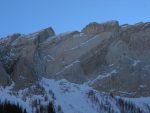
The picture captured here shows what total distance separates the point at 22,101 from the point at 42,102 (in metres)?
7.44

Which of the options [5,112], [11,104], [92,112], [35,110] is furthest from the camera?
[92,112]

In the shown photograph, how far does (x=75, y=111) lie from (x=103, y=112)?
10.6 metres

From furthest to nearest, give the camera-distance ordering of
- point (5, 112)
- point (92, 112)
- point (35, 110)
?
point (92, 112) < point (35, 110) < point (5, 112)

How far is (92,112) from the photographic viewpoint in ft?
650

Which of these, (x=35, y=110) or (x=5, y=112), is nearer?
(x=5, y=112)

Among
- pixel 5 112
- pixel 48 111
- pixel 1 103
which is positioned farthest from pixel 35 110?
pixel 5 112

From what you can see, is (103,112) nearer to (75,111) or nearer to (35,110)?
(75,111)

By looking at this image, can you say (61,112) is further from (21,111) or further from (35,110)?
(21,111)

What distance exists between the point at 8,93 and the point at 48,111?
2155 cm

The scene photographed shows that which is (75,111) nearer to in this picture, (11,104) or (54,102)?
(54,102)

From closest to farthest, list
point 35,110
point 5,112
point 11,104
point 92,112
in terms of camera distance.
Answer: point 5,112 → point 11,104 → point 35,110 → point 92,112

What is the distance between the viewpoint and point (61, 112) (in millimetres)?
191750

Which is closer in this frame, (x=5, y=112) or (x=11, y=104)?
(x=5, y=112)

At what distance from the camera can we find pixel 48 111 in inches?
7308
